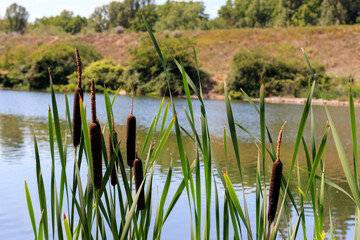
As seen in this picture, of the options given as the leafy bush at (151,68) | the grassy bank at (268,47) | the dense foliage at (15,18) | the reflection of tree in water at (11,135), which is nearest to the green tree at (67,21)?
the dense foliage at (15,18)

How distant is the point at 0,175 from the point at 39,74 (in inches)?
954

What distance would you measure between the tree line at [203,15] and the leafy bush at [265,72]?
16.2 m

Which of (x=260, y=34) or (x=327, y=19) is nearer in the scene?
(x=260, y=34)

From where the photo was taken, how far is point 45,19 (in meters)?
74.7

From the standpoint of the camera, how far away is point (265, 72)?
25.3 metres

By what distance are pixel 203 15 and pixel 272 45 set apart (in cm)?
3221

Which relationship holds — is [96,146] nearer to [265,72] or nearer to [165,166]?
[165,166]

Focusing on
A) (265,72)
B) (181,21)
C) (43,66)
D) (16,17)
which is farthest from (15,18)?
(265,72)

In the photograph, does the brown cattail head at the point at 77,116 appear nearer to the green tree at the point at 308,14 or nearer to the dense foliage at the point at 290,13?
the dense foliage at the point at 290,13

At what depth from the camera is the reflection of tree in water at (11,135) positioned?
7238mm

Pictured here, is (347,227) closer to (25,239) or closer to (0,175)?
(25,239)

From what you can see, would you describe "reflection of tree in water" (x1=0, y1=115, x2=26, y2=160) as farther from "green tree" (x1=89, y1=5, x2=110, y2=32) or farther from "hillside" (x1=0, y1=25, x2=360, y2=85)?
"green tree" (x1=89, y1=5, x2=110, y2=32)

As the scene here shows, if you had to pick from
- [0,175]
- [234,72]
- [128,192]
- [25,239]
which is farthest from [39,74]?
[128,192]

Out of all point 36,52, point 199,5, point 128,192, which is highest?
point 199,5
